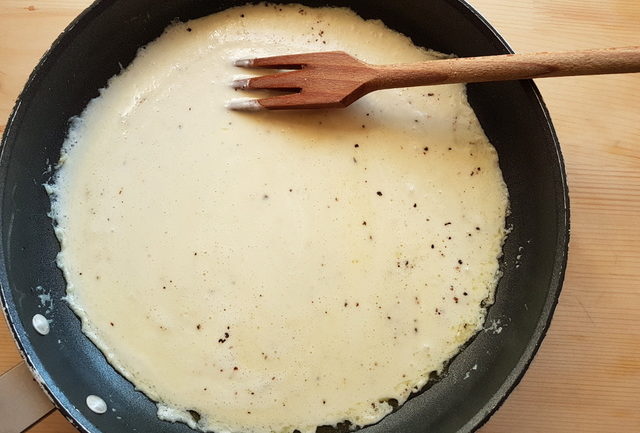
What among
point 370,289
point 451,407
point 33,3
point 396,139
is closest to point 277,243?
point 370,289

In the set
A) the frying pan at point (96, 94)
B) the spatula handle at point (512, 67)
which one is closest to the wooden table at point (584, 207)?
the frying pan at point (96, 94)

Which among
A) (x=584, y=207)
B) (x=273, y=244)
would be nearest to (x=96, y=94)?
(x=273, y=244)

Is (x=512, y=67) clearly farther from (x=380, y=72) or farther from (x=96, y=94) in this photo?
(x=96, y=94)

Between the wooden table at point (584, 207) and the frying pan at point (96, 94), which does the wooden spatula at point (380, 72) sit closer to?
the frying pan at point (96, 94)

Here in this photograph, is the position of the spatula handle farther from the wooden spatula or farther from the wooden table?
the wooden table

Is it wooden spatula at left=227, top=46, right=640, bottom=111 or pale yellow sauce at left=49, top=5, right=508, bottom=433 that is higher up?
wooden spatula at left=227, top=46, right=640, bottom=111

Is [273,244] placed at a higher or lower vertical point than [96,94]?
lower

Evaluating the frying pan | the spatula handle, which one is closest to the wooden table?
the frying pan

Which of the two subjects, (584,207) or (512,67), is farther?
(584,207)
